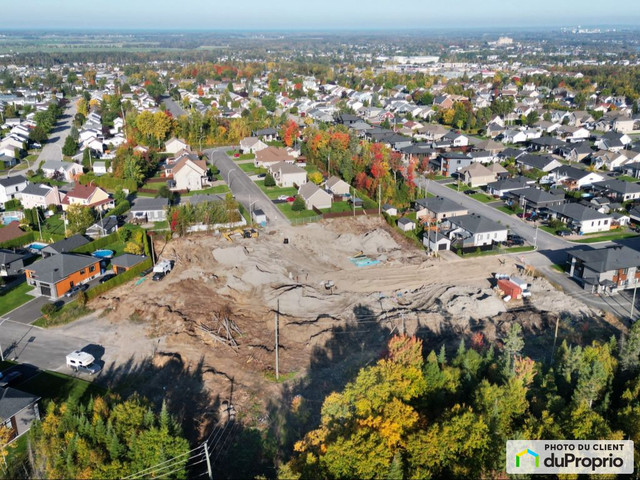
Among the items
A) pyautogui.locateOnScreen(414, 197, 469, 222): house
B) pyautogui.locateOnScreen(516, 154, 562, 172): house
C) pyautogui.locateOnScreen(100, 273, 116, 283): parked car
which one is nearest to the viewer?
pyautogui.locateOnScreen(100, 273, 116, 283): parked car

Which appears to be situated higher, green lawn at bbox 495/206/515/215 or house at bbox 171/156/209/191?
house at bbox 171/156/209/191

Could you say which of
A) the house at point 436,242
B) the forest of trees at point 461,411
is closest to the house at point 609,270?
the house at point 436,242

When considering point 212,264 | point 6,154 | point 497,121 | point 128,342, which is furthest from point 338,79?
point 128,342

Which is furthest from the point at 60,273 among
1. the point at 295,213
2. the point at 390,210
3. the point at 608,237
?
the point at 608,237

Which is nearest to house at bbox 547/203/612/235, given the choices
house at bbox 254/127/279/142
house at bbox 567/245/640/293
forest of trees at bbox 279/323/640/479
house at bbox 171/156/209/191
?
house at bbox 567/245/640/293

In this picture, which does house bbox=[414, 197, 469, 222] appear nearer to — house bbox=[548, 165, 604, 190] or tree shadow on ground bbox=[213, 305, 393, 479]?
house bbox=[548, 165, 604, 190]

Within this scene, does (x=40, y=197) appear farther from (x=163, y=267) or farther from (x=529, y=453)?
(x=529, y=453)
